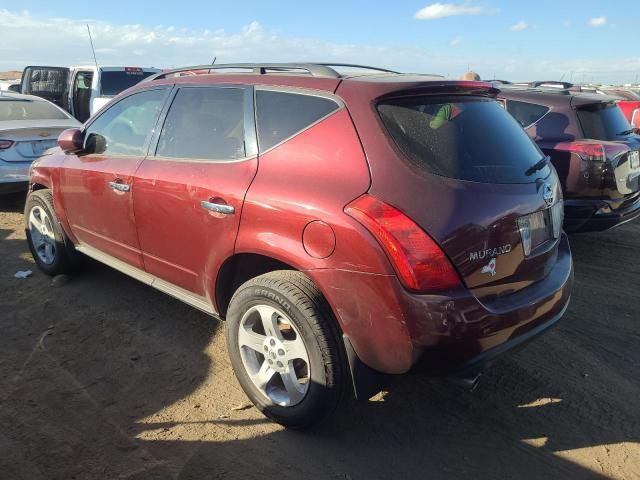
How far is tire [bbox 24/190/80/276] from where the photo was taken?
178 inches

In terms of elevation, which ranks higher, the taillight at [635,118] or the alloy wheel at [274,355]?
the taillight at [635,118]

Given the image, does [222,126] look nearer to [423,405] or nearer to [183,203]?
[183,203]

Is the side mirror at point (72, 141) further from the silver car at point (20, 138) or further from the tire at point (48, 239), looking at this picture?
the silver car at point (20, 138)

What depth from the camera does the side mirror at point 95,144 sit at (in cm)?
397

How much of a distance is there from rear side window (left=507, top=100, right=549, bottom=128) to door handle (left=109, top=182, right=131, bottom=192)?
3957 mm

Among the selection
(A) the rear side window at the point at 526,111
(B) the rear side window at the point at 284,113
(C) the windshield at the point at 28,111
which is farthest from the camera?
(C) the windshield at the point at 28,111

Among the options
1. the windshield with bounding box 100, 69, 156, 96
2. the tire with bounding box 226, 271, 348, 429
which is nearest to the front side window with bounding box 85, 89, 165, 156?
the tire with bounding box 226, 271, 348, 429

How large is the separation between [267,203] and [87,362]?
1.77 meters

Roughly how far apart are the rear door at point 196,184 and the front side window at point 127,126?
0.67 ft

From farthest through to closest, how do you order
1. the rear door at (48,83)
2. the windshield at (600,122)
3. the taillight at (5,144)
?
the rear door at (48,83) < the taillight at (5,144) < the windshield at (600,122)

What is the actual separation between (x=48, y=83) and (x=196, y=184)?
37.3 feet

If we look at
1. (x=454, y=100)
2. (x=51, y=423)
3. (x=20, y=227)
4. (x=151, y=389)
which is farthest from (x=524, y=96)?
(x=20, y=227)

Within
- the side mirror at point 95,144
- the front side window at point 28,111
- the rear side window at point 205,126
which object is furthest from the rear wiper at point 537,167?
the front side window at point 28,111

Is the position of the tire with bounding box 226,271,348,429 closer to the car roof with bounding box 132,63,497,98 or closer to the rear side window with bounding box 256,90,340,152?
the rear side window with bounding box 256,90,340,152
